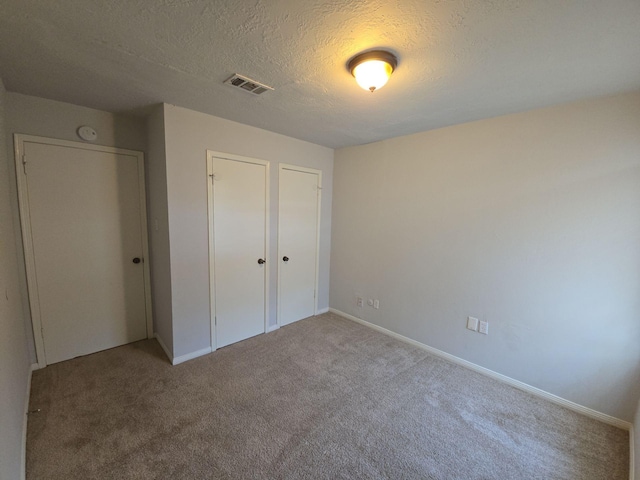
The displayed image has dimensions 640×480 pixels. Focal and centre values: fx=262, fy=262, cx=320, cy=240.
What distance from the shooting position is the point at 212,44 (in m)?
1.42

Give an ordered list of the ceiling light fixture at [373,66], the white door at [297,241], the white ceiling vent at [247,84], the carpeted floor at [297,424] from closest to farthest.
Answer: the ceiling light fixture at [373,66] → the carpeted floor at [297,424] → the white ceiling vent at [247,84] → the white door at [297,241]

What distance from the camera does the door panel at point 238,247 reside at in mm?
2715

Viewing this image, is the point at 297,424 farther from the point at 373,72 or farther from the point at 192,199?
the point at 373,72

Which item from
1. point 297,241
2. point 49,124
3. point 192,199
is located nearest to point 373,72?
point 192,199

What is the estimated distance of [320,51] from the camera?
1.46 metres

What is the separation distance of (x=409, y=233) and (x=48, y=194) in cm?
353

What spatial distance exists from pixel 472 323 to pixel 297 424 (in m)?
1.88

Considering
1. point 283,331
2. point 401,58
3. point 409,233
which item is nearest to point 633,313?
point 409,233

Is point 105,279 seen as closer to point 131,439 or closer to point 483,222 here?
point 131,439

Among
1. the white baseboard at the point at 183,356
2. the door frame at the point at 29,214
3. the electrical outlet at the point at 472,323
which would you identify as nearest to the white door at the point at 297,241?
the white baseboard at the point at 183,356

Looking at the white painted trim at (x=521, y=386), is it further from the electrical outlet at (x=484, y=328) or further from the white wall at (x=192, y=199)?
the white wall at (x=192, y=199)

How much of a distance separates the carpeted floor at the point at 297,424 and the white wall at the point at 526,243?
1.24 feet

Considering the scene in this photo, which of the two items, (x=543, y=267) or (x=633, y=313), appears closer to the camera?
(x=633, y=313)

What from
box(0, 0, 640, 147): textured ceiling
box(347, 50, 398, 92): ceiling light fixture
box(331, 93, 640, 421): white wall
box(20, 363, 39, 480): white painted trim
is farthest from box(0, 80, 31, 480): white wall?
box(331, 93, 640, 421): white wall
